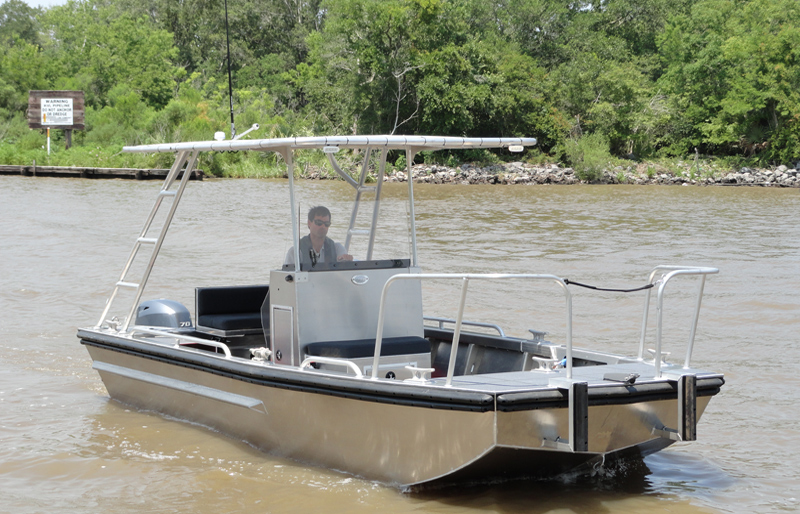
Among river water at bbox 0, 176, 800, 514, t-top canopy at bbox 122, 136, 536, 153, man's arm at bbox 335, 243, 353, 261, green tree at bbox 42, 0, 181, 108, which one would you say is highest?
green tree at bbox 42, 0, 181, 108

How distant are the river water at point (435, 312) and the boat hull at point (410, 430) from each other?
145 mm

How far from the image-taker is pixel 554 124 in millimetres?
43656

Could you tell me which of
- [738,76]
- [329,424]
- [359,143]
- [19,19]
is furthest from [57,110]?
[19,19]

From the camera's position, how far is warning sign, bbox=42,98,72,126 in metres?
42.1

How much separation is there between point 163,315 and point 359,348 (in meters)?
2.45

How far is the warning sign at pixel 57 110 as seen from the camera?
42125 mm

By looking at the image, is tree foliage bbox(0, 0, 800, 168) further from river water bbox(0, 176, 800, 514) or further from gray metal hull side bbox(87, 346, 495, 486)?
gray metal hull side bbox(87, 346, 495, 486)

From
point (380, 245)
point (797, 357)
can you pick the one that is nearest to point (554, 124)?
point (797, 357)

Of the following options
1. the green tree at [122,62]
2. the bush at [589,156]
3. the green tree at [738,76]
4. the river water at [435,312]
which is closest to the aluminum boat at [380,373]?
the river water at [435,312]

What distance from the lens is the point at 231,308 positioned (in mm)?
7051

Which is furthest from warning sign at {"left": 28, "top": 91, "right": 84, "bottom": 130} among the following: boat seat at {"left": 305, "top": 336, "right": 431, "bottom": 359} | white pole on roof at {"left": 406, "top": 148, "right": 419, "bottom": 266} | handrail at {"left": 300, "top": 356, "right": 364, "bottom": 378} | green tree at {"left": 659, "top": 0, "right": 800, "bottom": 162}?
handrail at {"left": 300, "top": 356, "right": 364, "bottom": 378}

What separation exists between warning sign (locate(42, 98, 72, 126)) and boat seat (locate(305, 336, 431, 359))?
40.3 m

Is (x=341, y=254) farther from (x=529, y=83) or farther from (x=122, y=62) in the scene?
(x=122, y=62)

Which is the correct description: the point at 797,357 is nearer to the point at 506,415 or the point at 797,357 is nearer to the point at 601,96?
the point at 506,415
